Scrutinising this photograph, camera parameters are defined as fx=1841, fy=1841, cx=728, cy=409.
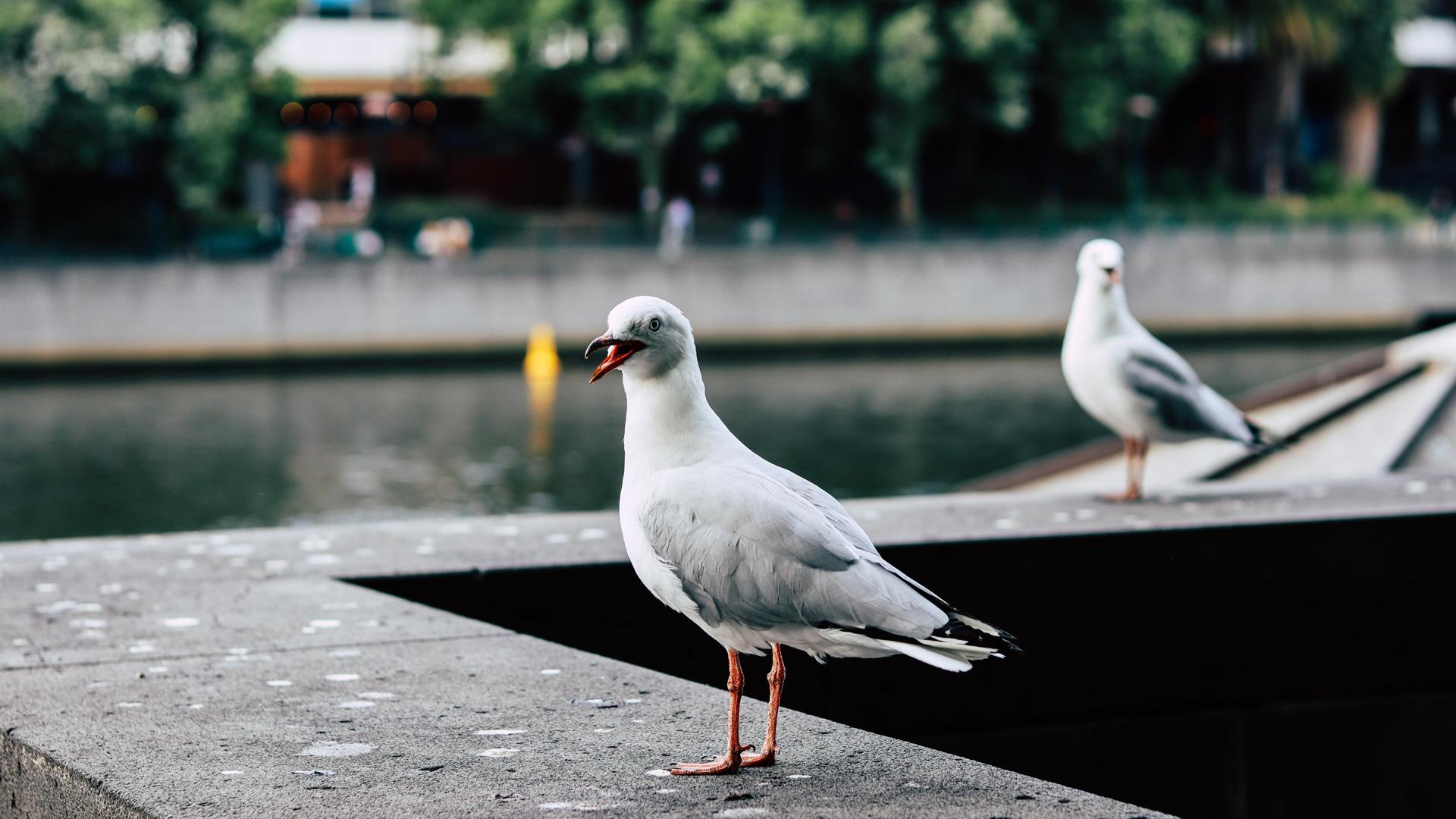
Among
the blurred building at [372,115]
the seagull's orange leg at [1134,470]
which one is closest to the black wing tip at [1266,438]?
the seagull's orange leg at [1134,470]

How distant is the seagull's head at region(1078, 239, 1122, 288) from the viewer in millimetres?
8352

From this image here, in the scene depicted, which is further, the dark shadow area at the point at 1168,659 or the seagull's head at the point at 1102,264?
the seagull's head at the point at 1102,264

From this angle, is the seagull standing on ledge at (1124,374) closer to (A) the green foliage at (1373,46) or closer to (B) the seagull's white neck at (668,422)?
(B) the seagull's white neck at (668,422)

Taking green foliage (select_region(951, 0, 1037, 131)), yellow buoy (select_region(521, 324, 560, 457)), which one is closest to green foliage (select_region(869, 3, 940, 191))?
green foliage (select_region(951, 0, 1037, 131))

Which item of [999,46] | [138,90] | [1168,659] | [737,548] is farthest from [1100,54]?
[737,548]

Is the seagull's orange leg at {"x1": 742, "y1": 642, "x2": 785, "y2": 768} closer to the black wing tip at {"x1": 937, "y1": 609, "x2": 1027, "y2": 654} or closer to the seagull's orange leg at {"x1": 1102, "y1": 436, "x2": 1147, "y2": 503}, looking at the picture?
the black wing tip at {"x1": 937, "y1": 609, "x2": 1027, "y2": 654}

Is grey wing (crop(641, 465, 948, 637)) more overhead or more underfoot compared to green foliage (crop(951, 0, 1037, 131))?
more underfoot

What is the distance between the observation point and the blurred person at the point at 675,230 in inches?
1801

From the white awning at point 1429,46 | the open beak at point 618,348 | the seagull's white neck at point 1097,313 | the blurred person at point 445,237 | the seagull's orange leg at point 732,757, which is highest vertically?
the white awning at point 1429,46

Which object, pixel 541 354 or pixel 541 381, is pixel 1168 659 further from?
pixel 541 354

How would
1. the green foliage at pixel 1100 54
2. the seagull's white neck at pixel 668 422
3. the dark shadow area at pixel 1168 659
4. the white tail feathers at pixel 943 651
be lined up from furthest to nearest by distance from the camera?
the green foliage at pixel 1100 54 < the dark shadow area at pixel 1168 659 < the seagull's white neck at pixel 668 422 < the white tail feathers at pixel 943 651

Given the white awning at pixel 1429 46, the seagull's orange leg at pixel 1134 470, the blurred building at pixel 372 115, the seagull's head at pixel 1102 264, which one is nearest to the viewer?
the seagull's head at pixel 1102 264

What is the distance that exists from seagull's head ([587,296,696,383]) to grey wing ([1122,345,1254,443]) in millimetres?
4386

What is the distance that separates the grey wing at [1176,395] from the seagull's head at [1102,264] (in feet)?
1.16
